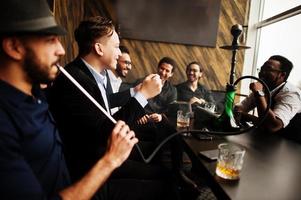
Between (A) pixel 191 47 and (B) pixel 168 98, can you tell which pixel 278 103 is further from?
(A) pixel 191 47

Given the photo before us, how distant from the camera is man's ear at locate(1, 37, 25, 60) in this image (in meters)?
0.76

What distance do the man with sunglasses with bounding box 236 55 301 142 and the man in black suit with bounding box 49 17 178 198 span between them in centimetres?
75

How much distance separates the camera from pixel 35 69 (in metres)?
0.81

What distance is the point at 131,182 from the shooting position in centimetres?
125

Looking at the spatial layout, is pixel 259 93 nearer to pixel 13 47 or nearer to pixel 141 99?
pixel 141 99

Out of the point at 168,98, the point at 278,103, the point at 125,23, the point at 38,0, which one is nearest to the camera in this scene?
the point at 38,0

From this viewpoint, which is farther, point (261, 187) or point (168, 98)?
point (168, 98)

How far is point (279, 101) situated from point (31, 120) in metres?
1.62

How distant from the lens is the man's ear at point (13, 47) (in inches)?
29.8

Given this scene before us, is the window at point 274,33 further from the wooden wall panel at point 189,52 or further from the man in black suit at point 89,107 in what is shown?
the man in black suit at point 89,107

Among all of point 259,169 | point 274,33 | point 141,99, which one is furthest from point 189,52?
point 259,169

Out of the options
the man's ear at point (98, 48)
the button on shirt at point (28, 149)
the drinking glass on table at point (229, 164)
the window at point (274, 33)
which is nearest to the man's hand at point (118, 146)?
the button on shirt at point (28, 149)

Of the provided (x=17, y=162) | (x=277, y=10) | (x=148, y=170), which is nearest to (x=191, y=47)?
(x=277, y=10)

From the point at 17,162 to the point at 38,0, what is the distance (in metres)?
0.47
